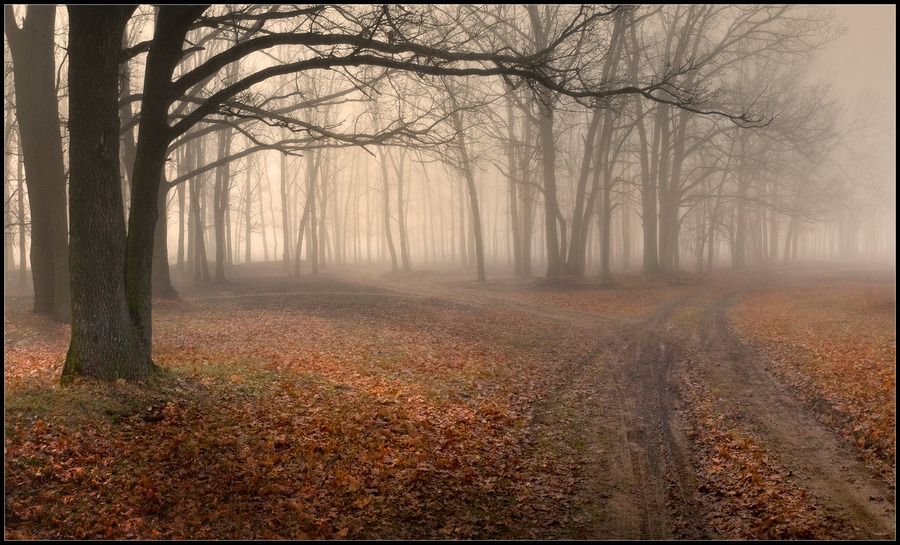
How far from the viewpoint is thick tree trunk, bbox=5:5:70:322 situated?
14.4 m

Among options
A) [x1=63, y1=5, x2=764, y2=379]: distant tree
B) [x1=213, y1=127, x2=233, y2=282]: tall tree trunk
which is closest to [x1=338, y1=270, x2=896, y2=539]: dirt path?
[x1=63, y1=5, x2=764, y2=379]: distant tree

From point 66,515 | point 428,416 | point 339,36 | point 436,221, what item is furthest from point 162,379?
point 436,221

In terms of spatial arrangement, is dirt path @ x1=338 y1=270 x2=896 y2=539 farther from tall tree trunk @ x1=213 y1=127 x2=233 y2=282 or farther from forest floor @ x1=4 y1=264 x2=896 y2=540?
tall tree trunk @ x1=213 y1=127 x2=233 y2=282

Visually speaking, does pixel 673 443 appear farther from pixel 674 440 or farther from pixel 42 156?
pixel 42 156

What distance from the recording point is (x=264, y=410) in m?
8.10

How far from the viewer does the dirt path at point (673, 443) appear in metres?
5.96

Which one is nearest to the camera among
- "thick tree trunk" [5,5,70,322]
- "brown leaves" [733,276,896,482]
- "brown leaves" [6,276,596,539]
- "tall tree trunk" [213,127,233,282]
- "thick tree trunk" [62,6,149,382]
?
"brown leaves" [6,276,596,539]

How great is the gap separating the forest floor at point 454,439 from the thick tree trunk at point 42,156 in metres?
1.19

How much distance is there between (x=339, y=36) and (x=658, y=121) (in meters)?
29.6

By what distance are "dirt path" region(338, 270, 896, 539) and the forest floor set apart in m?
0.04

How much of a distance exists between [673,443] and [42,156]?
1650 centimetres

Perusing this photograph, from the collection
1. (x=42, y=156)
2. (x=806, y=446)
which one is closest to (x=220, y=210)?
(x=42, y=156)

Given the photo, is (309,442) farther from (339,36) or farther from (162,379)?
(339,36)

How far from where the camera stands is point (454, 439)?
8.09 m
